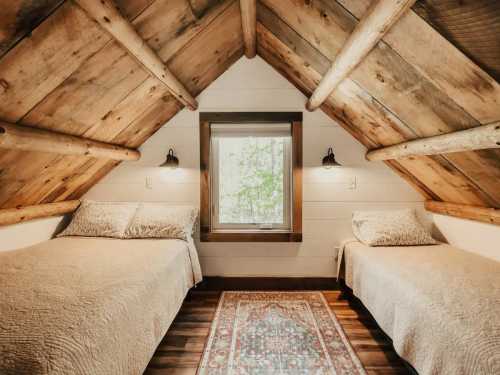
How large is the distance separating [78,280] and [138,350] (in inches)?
20.3

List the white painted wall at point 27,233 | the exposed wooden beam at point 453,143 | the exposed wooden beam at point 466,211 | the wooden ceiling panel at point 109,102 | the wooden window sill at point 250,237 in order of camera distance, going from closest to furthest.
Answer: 1. the exposed wooden beam at point 453,143
2. the wooden ceiling panel at point 109,102
3. the exposed wooden beam at point 466,211
4. the white painted wall at point 27,233
5. the wooden window sill at point 250,237

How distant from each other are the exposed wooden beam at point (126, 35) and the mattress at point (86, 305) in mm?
1290

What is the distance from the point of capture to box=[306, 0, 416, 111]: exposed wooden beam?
45.4 inches

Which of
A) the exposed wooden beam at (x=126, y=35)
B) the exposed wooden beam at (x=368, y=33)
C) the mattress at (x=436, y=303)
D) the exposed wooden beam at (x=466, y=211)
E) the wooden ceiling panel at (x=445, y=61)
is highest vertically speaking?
the exposed wooden beam at (x=126, y=35)

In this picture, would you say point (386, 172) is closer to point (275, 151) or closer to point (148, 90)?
point (275, 151)

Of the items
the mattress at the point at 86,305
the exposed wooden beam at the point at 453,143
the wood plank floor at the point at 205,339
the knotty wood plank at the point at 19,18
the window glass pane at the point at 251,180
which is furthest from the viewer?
the window glass pane at the point at 251,180

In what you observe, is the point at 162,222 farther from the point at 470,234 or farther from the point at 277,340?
the point at 470,234

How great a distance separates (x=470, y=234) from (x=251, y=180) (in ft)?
6.83

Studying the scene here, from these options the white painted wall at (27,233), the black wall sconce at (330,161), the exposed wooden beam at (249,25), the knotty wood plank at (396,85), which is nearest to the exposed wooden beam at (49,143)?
the white painted wall at (27,233)

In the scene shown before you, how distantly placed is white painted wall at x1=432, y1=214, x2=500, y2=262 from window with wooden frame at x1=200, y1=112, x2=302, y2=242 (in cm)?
141

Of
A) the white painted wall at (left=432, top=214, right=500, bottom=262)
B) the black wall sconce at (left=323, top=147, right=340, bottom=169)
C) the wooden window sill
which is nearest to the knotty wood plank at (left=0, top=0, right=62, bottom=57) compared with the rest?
the wooden window sill

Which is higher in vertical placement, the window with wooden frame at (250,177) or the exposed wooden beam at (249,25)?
the exposed wooden beam at (249,25)

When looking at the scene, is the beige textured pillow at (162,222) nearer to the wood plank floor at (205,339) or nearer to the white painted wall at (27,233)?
the wood plank floor at (205,339)

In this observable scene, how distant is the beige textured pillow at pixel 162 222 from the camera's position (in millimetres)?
2593
